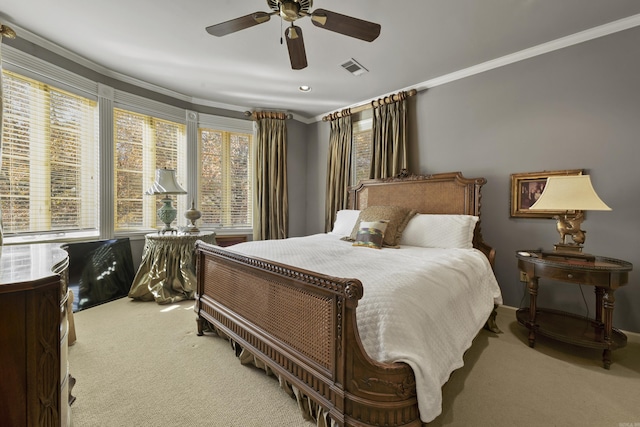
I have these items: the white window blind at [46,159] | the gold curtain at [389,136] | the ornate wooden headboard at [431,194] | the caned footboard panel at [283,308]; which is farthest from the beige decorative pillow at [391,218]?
the white window blind at [46,159]

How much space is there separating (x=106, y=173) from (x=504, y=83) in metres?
4.63

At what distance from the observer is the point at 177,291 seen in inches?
128

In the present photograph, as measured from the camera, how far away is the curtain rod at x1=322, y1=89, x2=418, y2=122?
3562 mm

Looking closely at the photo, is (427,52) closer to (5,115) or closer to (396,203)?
(396,203)

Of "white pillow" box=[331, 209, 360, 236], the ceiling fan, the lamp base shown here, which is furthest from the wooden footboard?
the lamp base

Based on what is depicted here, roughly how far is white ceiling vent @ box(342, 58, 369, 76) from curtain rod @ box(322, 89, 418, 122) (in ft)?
2.09

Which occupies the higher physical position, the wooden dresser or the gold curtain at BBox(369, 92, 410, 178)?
the gold curtain at BBox(369, 92, 410, 178)

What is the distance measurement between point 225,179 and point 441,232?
3278 millimetres

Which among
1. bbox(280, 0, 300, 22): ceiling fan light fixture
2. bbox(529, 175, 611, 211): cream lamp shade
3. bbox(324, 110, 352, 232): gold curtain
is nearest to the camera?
bbox(280, 0, 300, 22): ceiling fan light fixture

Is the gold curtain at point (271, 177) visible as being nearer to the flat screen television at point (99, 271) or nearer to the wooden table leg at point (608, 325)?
the flat screen television at point (99, 271)

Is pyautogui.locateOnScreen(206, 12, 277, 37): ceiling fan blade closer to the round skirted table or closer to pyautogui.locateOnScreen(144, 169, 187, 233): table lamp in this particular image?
pyautogui.locateOnScreen(144, 169, 187, 233): table lamp

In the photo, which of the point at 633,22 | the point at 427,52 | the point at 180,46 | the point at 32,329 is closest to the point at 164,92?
the point at 180,46

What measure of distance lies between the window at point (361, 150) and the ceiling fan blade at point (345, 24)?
7.39 feet

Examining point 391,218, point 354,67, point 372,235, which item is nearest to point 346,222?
point 391,218
